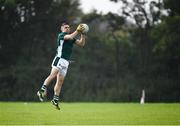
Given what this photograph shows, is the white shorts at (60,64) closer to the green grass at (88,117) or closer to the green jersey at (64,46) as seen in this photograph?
the green jersey at (64,46)

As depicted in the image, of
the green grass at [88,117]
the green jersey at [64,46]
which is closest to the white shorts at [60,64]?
the green jersey at [64,46]

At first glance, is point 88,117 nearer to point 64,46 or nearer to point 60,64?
point 60,64

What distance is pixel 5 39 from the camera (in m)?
59.4

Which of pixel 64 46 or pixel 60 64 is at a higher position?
pixel 64 46

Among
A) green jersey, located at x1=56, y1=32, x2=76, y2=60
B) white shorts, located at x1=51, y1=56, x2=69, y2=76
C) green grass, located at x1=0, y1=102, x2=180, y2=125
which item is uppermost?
green jersey, located at x1=56, y1=32, x2=76, y2=60

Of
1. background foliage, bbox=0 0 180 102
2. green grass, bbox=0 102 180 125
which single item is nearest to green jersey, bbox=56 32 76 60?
green grass, bbox=0 102 180 125

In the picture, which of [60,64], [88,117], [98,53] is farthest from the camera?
[98,53]

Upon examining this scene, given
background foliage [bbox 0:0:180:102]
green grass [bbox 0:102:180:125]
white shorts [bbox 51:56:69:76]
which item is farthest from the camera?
background foliage [bbox 0:0:180:102]

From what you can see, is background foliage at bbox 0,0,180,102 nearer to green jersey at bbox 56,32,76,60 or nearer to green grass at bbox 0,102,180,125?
green grass at bbox 0,102,180,125

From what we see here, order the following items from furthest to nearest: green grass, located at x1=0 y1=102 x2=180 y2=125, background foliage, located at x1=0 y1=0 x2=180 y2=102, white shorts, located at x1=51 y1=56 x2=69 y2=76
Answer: background foliage, located at x1=0 y1=0 x2=180 y2=102
green grass, located at x1=0 y1=102 x2=180 y2=125
white shorts, located at x1=51 y1=56 x2=69 y2=76

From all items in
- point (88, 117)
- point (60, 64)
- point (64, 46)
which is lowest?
point (88, 117)

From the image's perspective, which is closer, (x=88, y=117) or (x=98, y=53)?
(x=88, y=117)

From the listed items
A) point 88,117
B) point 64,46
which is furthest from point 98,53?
point 64,46

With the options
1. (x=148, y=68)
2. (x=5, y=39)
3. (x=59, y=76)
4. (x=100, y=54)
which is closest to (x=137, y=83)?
(x=148, y=68)
